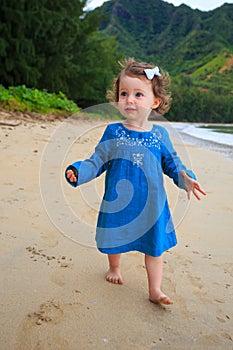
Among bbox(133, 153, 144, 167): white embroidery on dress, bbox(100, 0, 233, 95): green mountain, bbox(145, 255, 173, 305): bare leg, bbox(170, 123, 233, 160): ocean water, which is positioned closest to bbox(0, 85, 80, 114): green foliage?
bbox(170, 123, 233, 160): ocean water

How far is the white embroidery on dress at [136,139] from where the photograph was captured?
5.45 feet

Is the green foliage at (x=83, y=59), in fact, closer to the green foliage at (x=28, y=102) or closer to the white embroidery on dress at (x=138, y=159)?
the green foliage at (x=28, y=102)

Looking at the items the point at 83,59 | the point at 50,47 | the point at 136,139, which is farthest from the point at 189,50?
the point at 136,139

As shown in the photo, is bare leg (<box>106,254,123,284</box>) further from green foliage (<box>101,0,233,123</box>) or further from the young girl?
green foliage (<box>101,0,233,123</box>)

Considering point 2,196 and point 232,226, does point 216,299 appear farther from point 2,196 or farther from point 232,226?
point 2,196

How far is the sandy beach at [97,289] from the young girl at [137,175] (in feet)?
0.42

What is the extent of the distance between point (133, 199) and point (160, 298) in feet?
1.45

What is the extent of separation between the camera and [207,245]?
219 centimetres

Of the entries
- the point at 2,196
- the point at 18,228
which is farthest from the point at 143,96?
the point at 2,196

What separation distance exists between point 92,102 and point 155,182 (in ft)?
66.2

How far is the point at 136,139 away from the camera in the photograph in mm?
1665

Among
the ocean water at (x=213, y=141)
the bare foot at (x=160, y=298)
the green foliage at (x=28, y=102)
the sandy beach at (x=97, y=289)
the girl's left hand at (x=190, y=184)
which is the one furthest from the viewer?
the green foliage at (x=28, y=102)

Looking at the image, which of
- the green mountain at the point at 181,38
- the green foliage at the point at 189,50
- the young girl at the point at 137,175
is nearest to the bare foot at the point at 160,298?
the young girl at the point at 137,175

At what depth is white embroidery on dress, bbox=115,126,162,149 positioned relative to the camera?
5.45 ft
